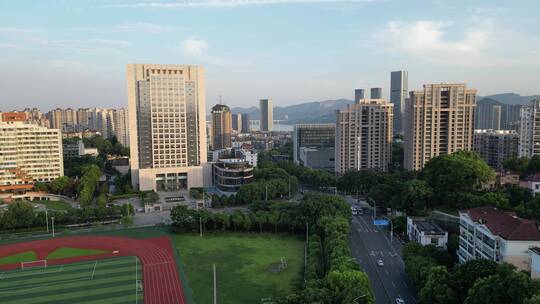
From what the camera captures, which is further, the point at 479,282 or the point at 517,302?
the point at 479,282

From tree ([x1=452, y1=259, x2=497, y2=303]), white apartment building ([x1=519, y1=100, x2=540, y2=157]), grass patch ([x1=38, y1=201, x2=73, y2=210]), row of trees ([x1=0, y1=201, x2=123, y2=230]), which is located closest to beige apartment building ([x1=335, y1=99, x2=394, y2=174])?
white apartment building ([x1=519, y1=100, x2=540, y2=157])

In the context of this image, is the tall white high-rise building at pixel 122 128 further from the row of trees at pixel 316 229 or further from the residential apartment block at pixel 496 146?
the residential apartment block at pixel 496 146

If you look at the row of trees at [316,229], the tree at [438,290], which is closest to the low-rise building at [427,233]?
the row of trees at [316,229]

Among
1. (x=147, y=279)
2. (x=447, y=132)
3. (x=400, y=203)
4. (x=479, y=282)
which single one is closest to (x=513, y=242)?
(x=479, y=282)

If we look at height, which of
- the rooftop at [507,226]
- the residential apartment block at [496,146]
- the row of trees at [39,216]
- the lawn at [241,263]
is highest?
the residential apartment block at [496,146]

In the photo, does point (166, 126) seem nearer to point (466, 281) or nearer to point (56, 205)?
point (56, 205)

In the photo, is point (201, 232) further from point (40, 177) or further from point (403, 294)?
point (40, 177)

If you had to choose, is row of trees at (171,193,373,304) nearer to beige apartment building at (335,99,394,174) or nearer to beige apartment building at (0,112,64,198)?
beige apartment building at (335,99,394,174)
